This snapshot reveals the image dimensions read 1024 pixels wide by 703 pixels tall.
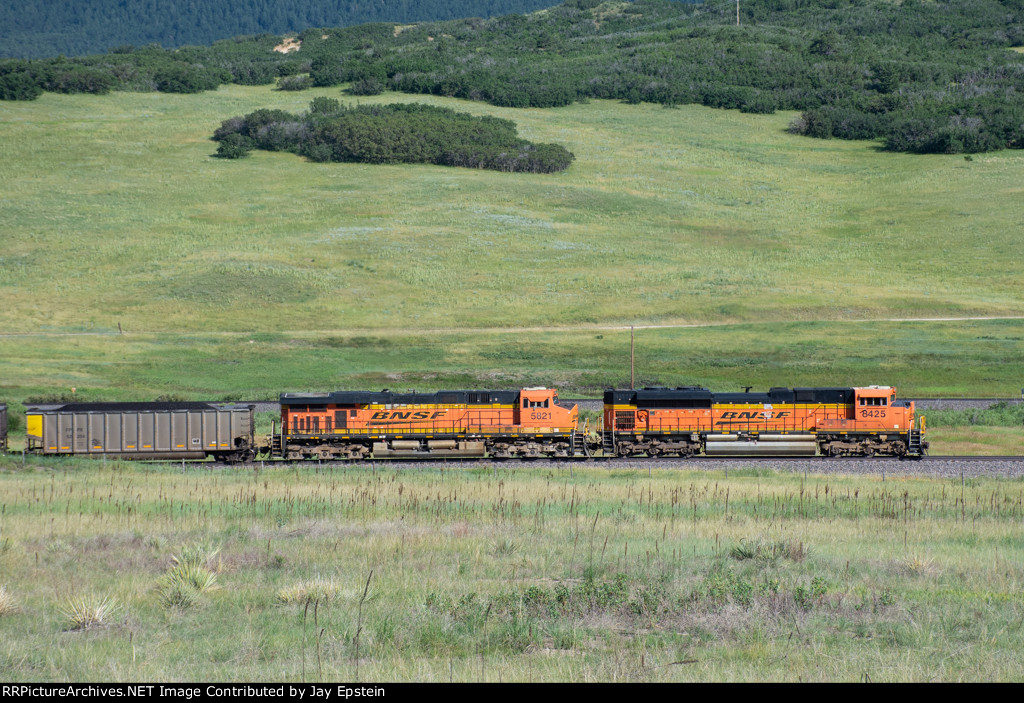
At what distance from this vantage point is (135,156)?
13012cm

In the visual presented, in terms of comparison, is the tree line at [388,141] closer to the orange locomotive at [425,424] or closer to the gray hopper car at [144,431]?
the orange locomotive at [425,424]

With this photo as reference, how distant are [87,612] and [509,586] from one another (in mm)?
6000

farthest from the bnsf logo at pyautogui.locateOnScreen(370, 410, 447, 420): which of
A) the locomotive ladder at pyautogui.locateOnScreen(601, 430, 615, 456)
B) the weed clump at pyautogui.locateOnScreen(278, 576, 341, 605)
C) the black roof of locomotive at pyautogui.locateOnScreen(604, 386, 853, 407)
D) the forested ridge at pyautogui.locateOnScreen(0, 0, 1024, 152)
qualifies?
the forested ridge at pyautogui.locateOnScreen(0, 0, 1024, 152)

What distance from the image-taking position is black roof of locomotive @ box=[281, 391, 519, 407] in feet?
135

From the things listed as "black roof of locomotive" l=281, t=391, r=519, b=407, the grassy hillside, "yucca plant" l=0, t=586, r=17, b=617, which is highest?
the grassy hillside

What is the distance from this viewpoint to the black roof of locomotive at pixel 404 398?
135 ft

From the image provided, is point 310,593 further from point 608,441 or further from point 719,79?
point 719,79

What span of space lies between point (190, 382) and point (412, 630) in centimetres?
5251

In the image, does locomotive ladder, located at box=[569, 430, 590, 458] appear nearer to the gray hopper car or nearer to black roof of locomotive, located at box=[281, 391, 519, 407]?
black roof of locomotive, located at box=[281, 391, 519, 407]

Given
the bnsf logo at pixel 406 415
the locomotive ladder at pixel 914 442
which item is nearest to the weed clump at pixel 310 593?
the bnsf logo at pixel 406 415

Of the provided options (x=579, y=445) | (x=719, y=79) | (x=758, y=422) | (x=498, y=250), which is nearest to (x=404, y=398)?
(x=579, y=445)

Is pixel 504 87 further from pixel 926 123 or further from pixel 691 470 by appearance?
pixel 691 470

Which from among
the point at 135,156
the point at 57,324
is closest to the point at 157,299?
the point at 57,324

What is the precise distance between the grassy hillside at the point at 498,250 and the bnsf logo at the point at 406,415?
21022 millimetres
